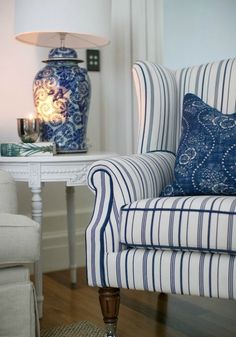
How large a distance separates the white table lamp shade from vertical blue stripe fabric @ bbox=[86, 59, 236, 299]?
1.80ft

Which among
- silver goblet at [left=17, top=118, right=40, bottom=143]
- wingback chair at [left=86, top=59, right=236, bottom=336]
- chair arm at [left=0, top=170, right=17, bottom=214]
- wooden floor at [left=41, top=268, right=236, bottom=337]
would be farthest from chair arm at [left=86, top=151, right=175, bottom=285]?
silver goblet at [left=17, top=118, right=40, bottom=143]

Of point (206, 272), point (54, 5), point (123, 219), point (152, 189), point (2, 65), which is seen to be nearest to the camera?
point (206, 272)

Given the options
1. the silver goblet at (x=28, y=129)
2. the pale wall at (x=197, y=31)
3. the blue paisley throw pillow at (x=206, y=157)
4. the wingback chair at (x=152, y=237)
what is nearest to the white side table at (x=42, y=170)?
the silver goblet at (x=28, y=129)

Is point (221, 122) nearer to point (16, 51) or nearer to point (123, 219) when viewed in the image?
point (123, 219)

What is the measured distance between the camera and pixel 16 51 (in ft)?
7.42

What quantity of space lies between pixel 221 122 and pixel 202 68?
1.37ft

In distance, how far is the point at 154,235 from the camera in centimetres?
134

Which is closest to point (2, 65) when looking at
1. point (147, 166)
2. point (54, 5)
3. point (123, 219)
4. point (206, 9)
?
point (54, 5)

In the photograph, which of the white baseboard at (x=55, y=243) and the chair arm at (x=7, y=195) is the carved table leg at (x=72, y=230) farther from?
the chair arm at (x=7, y=195)

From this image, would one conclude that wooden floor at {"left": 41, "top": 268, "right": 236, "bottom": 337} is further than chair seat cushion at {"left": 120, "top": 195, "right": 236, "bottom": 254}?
Yes

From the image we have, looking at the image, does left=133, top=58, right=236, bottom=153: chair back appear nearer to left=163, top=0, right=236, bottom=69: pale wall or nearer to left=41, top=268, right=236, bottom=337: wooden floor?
left=41, top=268, right=236, bottom=337: wooden floor

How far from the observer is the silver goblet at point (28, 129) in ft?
6.13

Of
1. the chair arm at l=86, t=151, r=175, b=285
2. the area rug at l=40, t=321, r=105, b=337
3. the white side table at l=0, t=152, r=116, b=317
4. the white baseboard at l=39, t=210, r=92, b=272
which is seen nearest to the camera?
the chair arm at l=86, t=151, r=175, b=285

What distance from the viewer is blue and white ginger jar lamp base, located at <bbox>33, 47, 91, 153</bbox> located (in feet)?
6.24
